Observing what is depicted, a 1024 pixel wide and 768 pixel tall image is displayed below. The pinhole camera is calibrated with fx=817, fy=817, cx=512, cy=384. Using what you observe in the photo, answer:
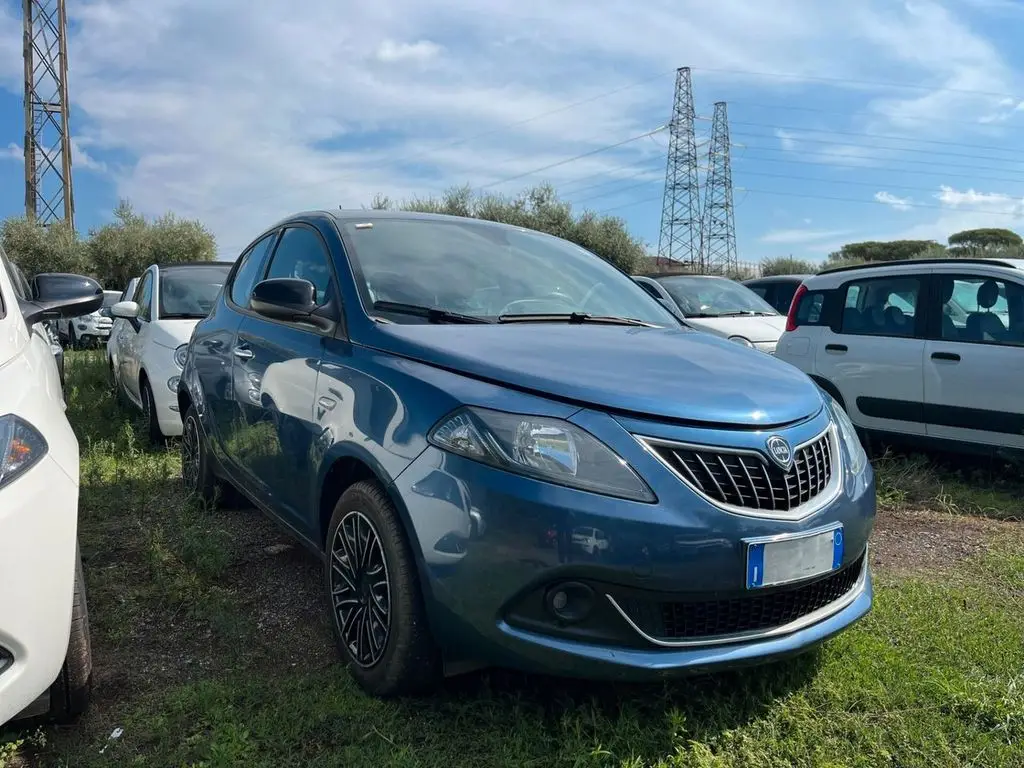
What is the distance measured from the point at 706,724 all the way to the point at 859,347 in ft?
14.9

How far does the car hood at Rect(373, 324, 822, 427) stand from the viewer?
2291mm

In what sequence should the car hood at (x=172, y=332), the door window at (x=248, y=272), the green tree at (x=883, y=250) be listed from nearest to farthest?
the door window at (x=248, y=272)
the car hood at (x=172, y=332)
the green tree at (x=883, y=250)

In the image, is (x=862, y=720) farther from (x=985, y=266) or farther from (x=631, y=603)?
(x=985, y=266)

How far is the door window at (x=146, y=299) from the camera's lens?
7.10 m

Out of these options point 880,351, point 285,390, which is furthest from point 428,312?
point 880,351

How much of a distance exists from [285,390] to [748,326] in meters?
6.80

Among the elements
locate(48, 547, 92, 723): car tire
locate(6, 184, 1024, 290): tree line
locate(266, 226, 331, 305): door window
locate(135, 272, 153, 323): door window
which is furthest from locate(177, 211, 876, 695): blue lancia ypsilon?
locate(6, 184, 1024, 290): tree line

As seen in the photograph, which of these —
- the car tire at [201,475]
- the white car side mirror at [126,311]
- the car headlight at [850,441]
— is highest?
the white car side mirror at [126,311]

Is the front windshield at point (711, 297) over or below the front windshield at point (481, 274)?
below

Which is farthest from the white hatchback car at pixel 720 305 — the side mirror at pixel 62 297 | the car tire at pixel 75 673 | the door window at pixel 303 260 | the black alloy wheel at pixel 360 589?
the car tire at pixel 75 673

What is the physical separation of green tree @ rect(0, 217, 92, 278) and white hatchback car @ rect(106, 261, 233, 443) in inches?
966

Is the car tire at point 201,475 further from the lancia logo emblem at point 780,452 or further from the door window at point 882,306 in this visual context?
the door window at point 882,306

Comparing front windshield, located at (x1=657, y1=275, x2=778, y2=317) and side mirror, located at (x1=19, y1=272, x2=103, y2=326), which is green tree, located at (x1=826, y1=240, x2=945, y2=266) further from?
side mirror, located at (x1=19, y1=272, x2=103, y2=326)

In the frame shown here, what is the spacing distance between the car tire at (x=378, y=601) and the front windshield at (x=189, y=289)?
474 cm
